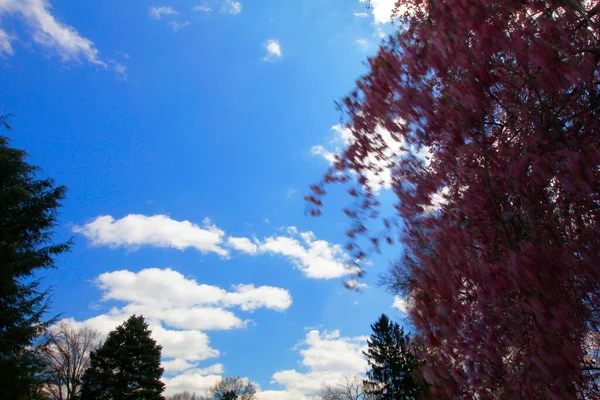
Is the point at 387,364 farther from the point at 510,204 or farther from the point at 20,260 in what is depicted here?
the point at 510,204

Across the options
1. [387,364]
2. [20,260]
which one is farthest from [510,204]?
[387,364]

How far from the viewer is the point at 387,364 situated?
93.9 ft

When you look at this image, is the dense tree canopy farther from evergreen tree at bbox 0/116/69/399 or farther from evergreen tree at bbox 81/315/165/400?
evergreen tree at bbox 81/315/165/400

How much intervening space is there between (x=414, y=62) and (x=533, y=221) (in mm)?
2233

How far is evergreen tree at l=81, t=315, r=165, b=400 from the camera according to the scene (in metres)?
26.3

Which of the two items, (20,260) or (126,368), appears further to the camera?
(126,368)

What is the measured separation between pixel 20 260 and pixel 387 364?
26.0 meters

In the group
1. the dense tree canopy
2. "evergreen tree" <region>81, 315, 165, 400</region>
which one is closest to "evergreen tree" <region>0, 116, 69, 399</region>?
the dense tree canopy

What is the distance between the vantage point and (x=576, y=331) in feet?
7.89

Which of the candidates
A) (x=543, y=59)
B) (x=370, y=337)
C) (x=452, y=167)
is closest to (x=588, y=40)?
(x=543, y=59)

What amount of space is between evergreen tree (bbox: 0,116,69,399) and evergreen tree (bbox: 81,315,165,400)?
19.9 metres

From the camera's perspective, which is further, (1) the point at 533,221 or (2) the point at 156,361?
(2) the point at 156,361

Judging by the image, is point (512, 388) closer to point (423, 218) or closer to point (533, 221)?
point (533, 221)

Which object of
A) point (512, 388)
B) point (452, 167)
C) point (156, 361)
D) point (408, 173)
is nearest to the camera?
point (512, 388)
